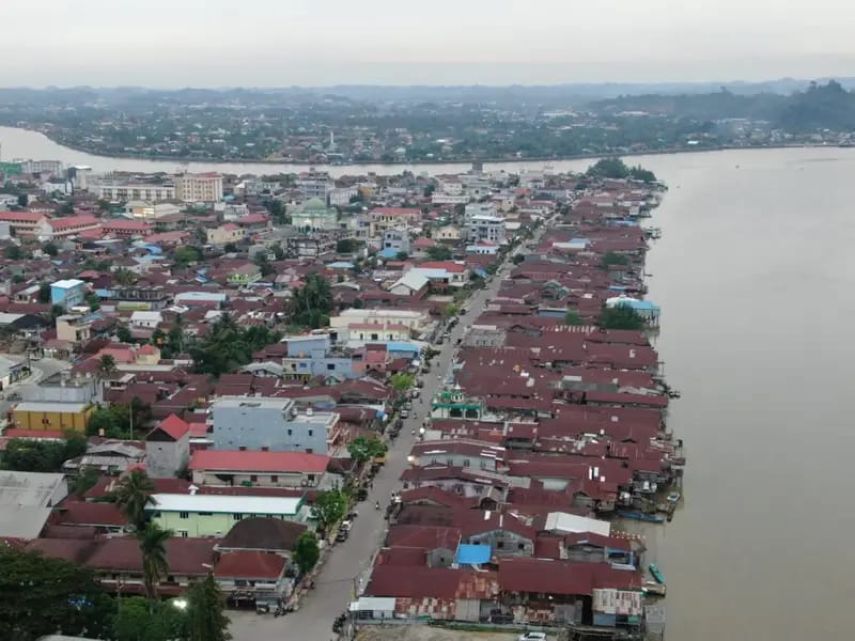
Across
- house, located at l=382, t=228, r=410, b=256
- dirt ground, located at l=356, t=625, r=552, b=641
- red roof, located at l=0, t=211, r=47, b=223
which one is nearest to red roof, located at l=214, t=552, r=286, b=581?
dirt ground, located at l=356, t=625, r=552, b=641

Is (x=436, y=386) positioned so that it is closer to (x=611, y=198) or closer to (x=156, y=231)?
(x=156, y=231)

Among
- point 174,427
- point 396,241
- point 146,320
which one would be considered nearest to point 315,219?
point 396,241

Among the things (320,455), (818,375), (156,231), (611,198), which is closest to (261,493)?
(320,455)

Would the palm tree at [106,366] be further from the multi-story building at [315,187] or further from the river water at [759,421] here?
the multi-story building at [315,187]

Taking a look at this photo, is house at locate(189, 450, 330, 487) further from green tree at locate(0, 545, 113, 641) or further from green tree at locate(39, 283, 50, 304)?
green tree at locate(39, 283, 50, 304)

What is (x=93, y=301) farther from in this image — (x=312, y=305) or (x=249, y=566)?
(x=249, y=566)

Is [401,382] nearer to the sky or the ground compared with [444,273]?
nearer to the ground

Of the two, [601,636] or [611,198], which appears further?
[611,198]
